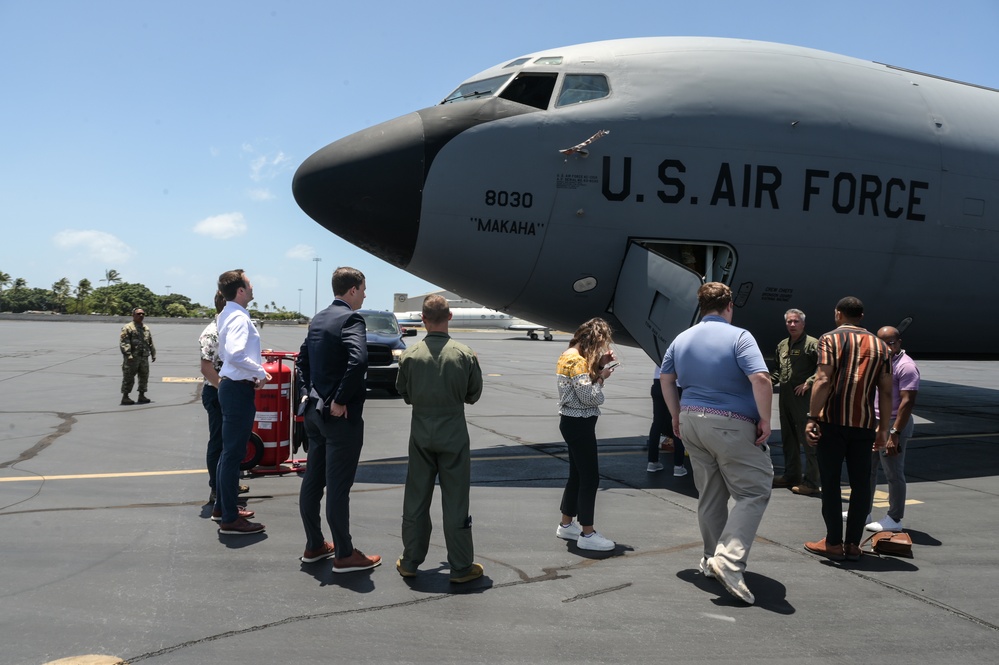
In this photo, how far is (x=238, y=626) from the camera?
422 centimetres

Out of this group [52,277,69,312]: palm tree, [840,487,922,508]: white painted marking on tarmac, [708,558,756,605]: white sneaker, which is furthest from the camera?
[52,277,69,312]: palm tree

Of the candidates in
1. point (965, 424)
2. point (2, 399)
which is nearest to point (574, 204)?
point (965, 424)

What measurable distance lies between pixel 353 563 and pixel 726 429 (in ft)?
8.96

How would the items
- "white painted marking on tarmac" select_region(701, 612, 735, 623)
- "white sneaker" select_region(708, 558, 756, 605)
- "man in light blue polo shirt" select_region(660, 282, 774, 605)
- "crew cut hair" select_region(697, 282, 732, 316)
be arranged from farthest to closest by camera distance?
"crew cut hair" select_region(697, 282, 732, 316)
"man in light blue polo shirt" select_region(660, 282, 774, 605)
"white sneaker" select_region(708, 558, 756, 605)
"white painted marking on tarmac" select_region(701, 612, 735, 623)

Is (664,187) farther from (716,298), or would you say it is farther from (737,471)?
(737,471)

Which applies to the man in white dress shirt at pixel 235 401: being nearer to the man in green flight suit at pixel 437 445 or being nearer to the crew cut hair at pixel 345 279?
the crew cut hair at pixel 345 279

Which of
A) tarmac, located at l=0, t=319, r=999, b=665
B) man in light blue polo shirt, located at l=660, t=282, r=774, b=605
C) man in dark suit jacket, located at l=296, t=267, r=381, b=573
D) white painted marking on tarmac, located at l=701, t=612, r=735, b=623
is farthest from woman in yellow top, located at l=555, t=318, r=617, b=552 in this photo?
man in dark suit jacket, located at l=296, t=267, r=381, b=573

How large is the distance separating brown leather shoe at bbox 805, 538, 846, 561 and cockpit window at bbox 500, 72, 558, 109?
17.6 ft

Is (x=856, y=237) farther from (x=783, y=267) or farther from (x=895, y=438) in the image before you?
(x=895, y=438)

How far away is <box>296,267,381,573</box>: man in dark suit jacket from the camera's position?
5176 mm

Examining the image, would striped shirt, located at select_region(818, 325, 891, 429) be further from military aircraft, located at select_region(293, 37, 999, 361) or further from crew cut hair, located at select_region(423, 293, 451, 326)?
crew cut hair, located at select_region(423, 293, 451, 326)

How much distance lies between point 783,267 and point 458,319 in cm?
7043

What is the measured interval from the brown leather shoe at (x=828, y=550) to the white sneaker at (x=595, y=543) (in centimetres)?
162

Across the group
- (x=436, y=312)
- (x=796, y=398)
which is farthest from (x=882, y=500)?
(x=436, y=312)
